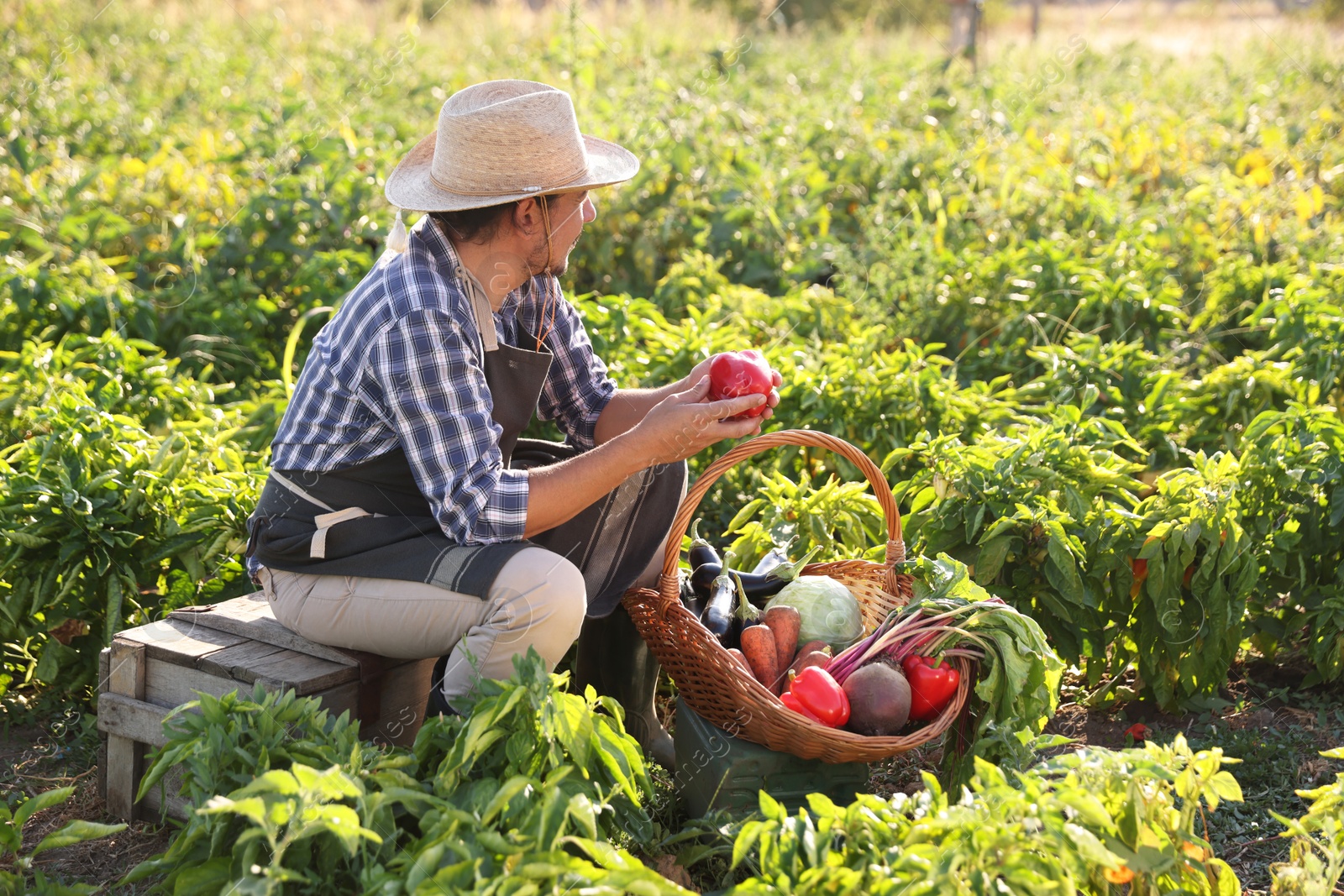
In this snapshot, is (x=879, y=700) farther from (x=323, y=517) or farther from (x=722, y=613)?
(x=323, y=517)

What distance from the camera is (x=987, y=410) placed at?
3.19 meters

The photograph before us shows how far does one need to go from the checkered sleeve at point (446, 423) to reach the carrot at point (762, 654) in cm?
50

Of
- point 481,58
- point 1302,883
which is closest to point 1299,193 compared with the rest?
point 1302,883

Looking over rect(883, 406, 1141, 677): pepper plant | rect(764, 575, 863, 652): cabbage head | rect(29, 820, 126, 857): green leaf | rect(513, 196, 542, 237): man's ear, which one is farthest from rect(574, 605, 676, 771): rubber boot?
rect(29, 820, 126, 857): green leaf

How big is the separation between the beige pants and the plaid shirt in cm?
11

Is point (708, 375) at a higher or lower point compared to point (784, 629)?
higher

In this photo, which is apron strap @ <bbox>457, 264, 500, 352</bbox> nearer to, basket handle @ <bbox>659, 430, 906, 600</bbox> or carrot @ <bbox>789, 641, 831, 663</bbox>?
basket handle @ <bbox>659, 430, 906, 600</bbox>

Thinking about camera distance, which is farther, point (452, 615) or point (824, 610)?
point (824, 610)

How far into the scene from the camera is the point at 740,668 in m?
2.07

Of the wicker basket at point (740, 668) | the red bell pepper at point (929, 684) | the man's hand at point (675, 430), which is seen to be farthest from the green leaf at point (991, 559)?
the man's hand at point (675, 430)

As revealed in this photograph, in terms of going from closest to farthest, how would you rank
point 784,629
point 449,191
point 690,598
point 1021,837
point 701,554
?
point 1021,837 < point 449,191 < point 784,629 < point 690,598 < point 701,554

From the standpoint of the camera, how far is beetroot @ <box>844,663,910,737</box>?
209cm

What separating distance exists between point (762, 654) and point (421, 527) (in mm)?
695

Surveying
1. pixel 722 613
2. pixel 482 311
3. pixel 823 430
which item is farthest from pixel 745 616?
pixel 823 430
